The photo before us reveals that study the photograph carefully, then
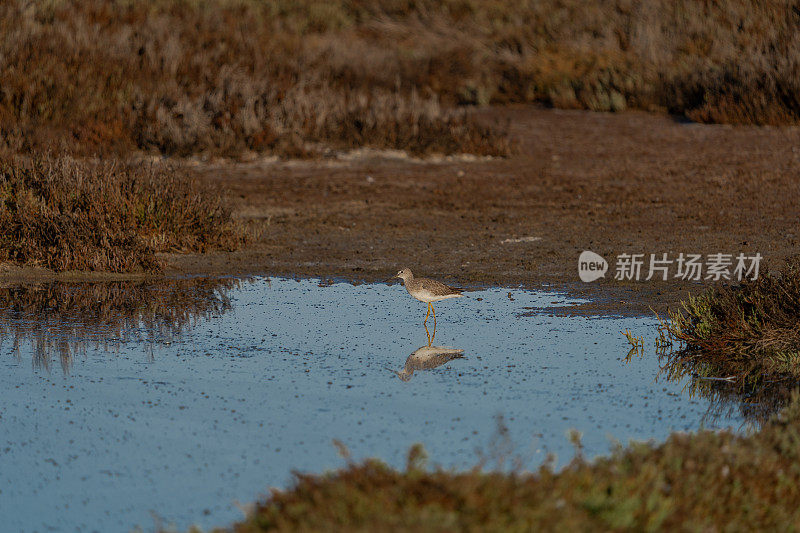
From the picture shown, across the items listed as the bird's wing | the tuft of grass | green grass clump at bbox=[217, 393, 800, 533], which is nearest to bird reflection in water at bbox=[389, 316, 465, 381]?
the bird's wing

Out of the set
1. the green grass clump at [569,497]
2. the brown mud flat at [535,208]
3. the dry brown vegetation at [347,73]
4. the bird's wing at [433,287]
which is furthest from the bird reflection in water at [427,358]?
the dry brown vegetation at [347,73]

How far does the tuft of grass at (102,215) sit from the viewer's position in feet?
35.1

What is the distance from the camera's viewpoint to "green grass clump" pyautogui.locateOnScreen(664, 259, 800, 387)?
7340 mm

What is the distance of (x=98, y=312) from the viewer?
8.95m

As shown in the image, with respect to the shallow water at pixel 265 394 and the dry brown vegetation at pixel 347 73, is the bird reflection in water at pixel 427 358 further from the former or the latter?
the dry brown vegetation at pixel 347 73

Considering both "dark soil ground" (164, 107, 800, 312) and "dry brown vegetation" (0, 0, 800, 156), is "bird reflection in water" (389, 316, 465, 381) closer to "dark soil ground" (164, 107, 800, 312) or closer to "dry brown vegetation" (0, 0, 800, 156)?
"dark soil ground" (164, 107, 800, 312)

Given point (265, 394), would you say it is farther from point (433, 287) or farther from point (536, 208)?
Result: point (536, 208)

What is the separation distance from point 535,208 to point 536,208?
1cm

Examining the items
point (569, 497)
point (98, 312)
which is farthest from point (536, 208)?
point (569, 497)

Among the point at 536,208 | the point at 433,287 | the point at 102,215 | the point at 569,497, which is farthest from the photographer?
the point at 536,208

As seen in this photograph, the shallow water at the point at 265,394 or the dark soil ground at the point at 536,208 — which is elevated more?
the shallow water at the point at 265,394

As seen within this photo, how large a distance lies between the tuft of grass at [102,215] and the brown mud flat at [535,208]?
0.33 m

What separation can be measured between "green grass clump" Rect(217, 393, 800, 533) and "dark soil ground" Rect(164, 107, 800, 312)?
4466mm

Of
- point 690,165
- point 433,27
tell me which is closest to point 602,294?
point 690,165
